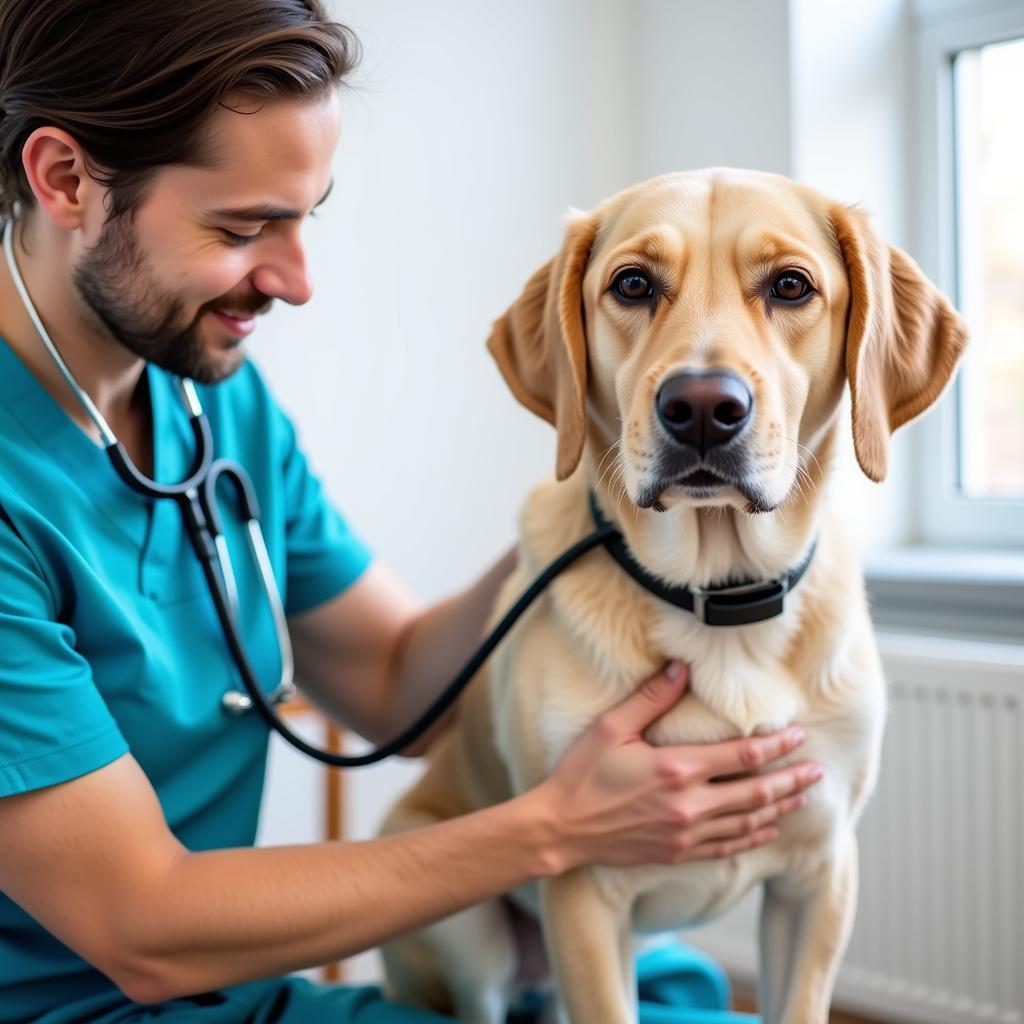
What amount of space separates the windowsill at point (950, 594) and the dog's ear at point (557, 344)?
126 cm

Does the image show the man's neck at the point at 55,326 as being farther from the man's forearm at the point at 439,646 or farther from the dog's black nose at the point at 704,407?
the dog's black nose at the point at 704,407

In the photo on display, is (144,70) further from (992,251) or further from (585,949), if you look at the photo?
(992,251)

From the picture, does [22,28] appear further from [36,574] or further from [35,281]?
[36,574]

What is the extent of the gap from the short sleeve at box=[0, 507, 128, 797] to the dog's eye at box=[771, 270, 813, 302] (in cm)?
78

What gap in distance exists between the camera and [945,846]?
218 centimetres

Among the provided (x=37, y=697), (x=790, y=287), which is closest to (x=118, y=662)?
(x=37, y=697)

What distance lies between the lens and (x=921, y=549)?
258 cm

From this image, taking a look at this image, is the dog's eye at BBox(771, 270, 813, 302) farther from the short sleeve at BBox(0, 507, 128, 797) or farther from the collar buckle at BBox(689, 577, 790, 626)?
the short sleeve at BBox(0, 507, 128, 797)

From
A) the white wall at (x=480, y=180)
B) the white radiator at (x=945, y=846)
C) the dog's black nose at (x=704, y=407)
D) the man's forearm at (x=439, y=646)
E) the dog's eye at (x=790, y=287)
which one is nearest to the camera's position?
the dog's black nose at (x=704, y=407)

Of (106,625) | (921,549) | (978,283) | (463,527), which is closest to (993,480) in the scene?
(921,549)

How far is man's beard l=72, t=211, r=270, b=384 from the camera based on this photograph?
1210mm

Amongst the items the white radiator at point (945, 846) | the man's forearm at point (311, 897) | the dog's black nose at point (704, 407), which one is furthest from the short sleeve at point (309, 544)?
the white radiator at point (945, 846)

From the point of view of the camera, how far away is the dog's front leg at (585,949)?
1.16 metres

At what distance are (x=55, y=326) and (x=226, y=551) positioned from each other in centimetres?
33
